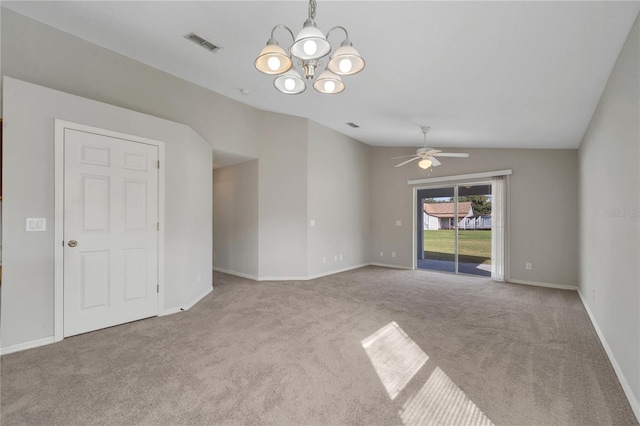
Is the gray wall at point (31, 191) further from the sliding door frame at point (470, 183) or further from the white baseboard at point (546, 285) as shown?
the white baseboard at point (546, 285)

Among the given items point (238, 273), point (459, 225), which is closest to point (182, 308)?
point (238, 273)

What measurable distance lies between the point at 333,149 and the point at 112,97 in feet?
13.6

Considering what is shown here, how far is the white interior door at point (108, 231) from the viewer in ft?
9.87

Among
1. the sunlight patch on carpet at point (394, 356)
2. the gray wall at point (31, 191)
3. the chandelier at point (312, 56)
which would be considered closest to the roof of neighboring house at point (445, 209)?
the sunlight patch on carpet at point (394, 356)

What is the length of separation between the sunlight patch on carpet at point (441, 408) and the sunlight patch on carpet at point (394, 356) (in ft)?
0.50

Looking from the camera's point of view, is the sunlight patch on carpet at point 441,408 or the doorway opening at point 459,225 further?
the doorway opening at point 459,225

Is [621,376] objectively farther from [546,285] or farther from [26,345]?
[26,345]

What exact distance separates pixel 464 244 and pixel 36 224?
7.28 meters

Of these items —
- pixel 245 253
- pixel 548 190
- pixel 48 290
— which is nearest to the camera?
pixel 48 290

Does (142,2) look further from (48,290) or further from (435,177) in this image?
(435,177)

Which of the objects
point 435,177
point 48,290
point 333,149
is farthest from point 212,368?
point 435,177

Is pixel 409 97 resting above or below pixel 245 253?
above

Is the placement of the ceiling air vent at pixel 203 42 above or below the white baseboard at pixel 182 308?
above

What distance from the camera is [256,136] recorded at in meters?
5.60
